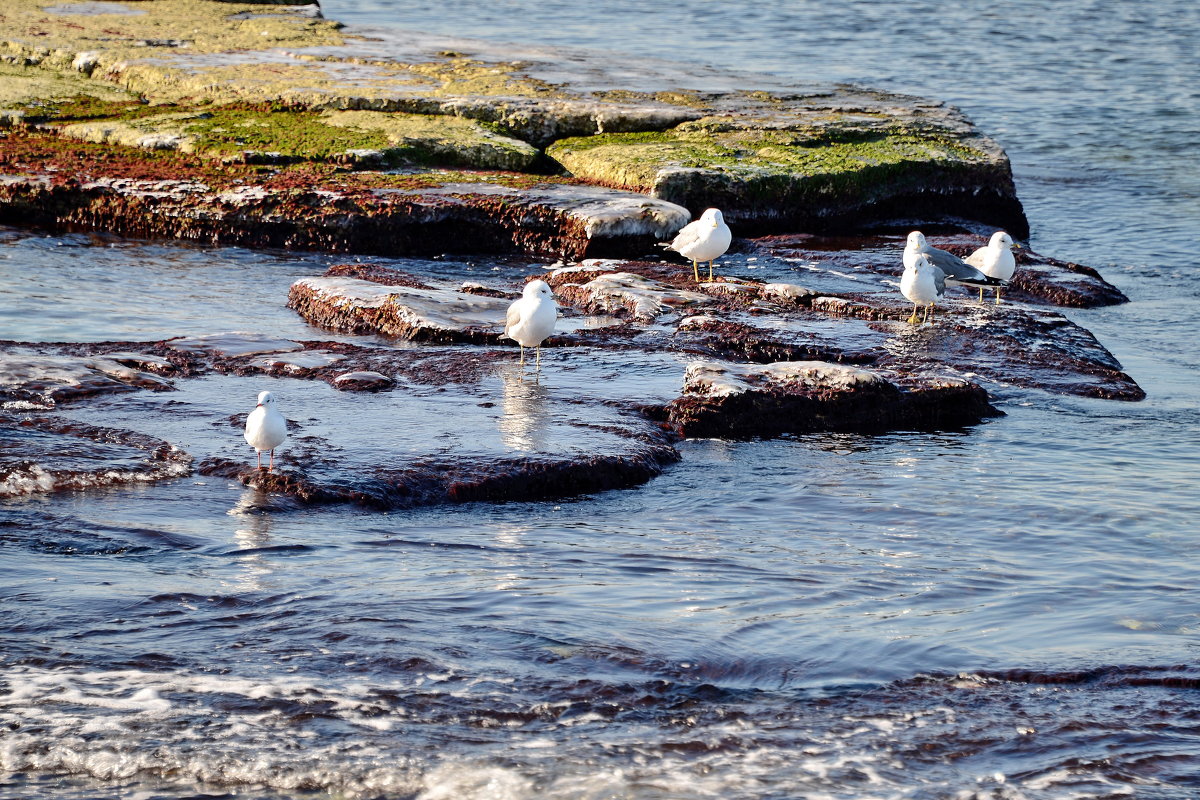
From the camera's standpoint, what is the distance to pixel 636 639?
5.28 m

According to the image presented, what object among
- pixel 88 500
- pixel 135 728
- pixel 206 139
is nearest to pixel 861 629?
pixel 135 728

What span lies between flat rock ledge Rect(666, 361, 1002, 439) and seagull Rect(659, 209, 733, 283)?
235 cm

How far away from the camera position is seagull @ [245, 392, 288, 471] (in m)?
6.36

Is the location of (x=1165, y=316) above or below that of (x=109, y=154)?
below

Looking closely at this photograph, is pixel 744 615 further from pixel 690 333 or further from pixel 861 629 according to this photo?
pixel 690 333

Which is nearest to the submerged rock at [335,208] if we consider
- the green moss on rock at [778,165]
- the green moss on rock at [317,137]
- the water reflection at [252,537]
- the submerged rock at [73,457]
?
the green moss on rock at [317,137]

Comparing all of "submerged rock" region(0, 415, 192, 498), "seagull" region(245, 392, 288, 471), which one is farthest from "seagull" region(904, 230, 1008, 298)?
"submerged rock" region(0, 415, 192, 498)

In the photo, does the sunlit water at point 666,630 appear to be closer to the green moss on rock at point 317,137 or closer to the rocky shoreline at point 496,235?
the rocky shoreline at point 496,235

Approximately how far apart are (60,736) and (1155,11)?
3127 centimetres

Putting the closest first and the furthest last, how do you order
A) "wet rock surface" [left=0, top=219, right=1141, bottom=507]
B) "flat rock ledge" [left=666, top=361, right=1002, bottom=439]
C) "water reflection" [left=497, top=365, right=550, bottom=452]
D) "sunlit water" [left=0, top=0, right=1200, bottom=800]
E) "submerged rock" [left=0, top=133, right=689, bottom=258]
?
"sunlit water" [left=0, top=0, right=1200, bottom=800] → "wet rock surface" [left=0, top=219, right=1141, bottom=507] → "water reflection" [left=497, top=365, right=550, bottom=452] → "flat rock ledge" [left=666, top=361, right=1002, bottom=439] → "submerged rock" [left=0, top=133, right=689, bottom=258]

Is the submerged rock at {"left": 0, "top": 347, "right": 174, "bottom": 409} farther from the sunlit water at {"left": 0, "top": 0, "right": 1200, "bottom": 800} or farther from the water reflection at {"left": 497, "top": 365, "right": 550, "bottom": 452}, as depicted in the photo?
the water reflection at {"left": 497, "top": 365, "right": 550, "bottom": 452}

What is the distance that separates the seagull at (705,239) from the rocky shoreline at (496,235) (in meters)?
0.29

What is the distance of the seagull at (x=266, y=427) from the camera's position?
6.36 m

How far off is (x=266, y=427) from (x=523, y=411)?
173 cm
